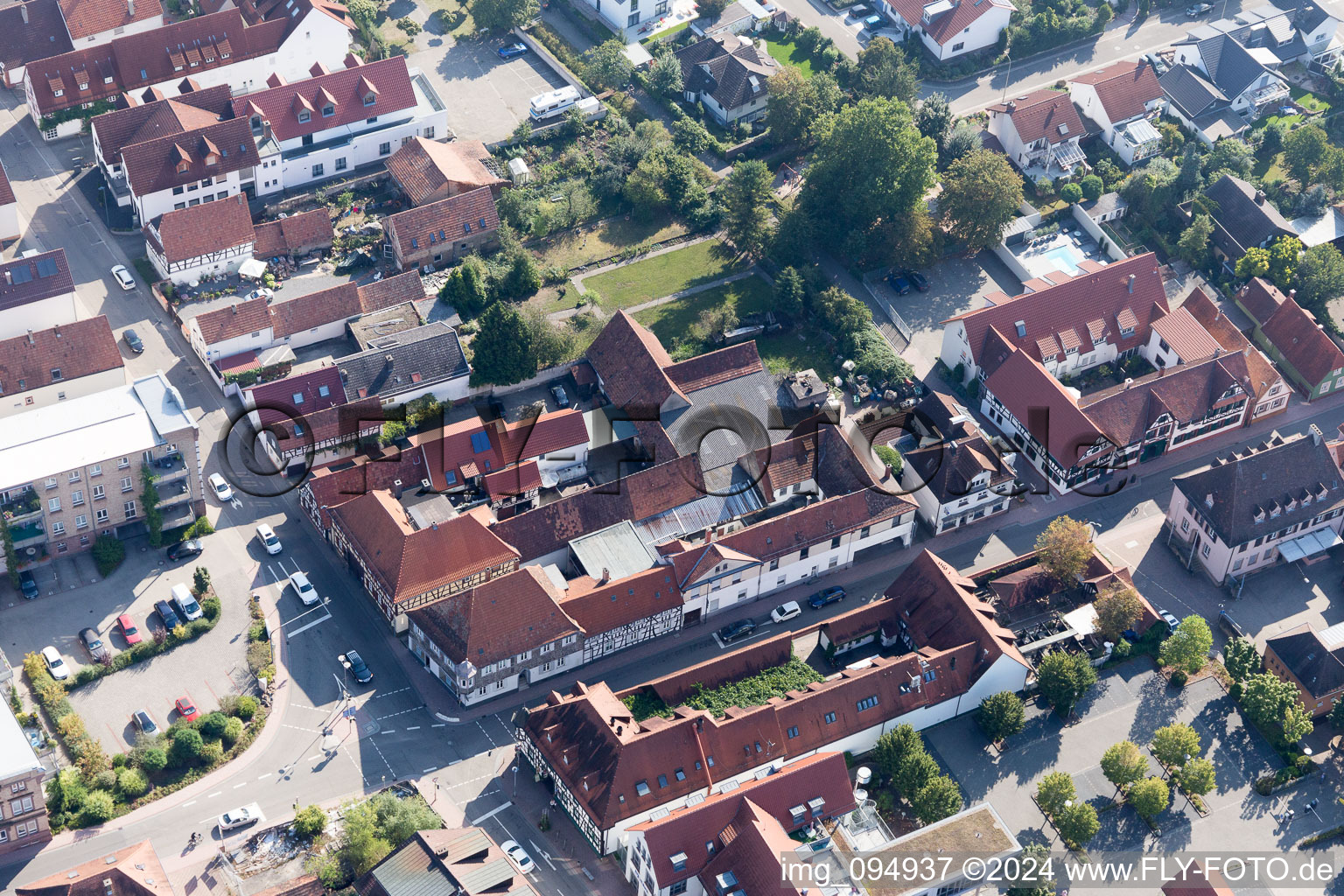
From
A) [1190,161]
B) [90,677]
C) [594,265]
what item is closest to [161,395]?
[90,677]

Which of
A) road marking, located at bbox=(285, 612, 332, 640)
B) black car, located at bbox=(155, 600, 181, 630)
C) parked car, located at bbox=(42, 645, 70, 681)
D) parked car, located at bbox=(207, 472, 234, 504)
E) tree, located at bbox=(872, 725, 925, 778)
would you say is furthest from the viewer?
parked car, located at bbox=(207, 472, 234, 504)

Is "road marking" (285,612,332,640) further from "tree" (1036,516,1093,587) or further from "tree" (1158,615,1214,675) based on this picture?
"tree" (1158,615,1214,675)

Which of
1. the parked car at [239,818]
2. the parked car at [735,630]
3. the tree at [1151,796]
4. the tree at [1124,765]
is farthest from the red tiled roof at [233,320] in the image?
the tree at [1151,796]

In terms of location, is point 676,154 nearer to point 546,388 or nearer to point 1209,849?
point 546,388

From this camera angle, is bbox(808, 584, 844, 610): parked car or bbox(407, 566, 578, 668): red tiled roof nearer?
bbox(407, 566, 578, 668): red tiled roof

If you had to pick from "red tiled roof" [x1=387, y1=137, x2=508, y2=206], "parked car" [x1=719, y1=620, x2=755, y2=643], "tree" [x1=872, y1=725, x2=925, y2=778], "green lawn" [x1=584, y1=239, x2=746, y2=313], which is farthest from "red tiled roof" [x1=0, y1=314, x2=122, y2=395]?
"tree" [x1=872, y1=725, x2=925, y2=778]
